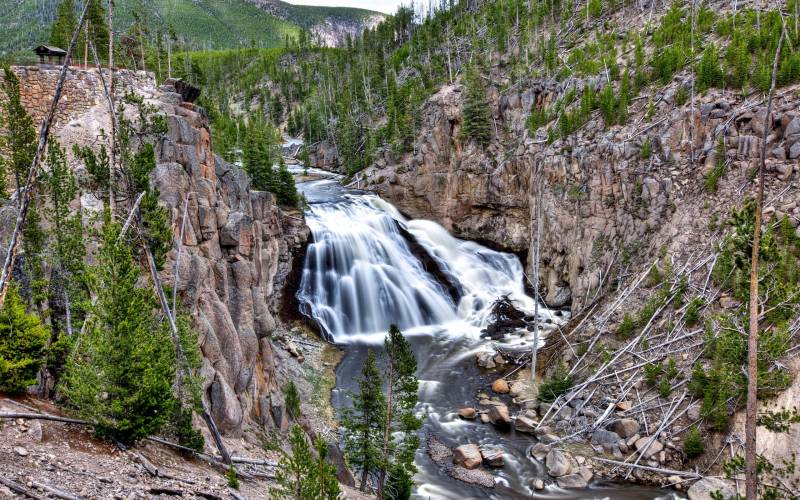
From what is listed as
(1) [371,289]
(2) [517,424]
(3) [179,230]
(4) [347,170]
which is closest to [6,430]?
(3) [179,230]

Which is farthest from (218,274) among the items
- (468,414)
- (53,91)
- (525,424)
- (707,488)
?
(707,488)

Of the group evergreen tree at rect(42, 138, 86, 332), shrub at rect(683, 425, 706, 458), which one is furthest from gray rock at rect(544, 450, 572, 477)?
evergreen tree at rect(42, 138, 86, 332)

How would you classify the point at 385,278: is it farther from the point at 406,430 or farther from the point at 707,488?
the point at 707,488

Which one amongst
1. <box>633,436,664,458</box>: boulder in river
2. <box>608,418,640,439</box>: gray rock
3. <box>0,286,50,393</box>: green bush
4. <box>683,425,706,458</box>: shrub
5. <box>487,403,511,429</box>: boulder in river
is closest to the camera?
<box>0,286,50,393</box>: green bush

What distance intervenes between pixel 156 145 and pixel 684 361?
26.1 meters

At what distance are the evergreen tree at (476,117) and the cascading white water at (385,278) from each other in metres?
10.5

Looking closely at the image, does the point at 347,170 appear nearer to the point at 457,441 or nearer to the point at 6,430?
the point at 457,441

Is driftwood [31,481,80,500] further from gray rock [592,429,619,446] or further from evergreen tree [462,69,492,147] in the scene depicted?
evergreen tree [462,69,492,147]

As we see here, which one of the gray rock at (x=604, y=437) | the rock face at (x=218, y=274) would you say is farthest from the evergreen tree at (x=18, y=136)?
the gray rock at (x=604, y=437)

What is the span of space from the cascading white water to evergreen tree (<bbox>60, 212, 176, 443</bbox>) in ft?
72.0

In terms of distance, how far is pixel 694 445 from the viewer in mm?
19125

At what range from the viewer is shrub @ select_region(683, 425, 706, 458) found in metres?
19.1

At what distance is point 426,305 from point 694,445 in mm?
20670

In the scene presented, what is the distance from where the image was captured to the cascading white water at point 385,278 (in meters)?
35.5
